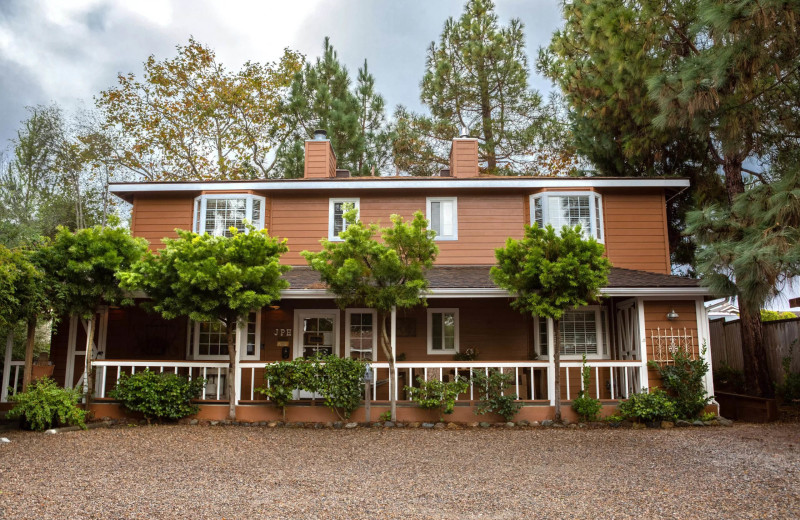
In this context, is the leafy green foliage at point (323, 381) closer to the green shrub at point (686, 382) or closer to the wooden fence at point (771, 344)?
the green shrub at point (686, 382)

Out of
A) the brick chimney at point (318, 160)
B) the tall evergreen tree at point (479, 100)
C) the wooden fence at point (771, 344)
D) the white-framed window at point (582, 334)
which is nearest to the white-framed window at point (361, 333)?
the white-framed window at point (582, 334)

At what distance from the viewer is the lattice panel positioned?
1035 centimetres

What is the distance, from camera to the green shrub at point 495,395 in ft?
32.1

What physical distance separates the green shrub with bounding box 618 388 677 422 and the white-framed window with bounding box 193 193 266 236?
321 inches

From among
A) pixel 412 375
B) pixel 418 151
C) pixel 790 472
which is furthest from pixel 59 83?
pixel 790 472

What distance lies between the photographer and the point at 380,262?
365 inches

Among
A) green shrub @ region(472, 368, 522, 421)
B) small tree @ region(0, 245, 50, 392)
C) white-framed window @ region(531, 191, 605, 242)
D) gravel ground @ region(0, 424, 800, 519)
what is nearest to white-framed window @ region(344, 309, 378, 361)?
green shrub @ region(472, 368, 522, 421)

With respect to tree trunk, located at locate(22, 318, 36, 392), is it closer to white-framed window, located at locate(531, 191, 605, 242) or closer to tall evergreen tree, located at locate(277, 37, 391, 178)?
white-framed window, located at locate(531, 191, 605, 242)

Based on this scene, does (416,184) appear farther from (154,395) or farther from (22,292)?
(22,292)

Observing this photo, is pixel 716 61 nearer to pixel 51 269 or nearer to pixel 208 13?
pixel 51 269

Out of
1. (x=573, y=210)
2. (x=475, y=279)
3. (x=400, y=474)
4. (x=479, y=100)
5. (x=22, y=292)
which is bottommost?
(x=400, y=474)

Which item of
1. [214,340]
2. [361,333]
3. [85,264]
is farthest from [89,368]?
[361,333]

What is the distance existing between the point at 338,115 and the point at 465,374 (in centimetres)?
1223

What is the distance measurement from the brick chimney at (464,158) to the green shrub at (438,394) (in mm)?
5521
